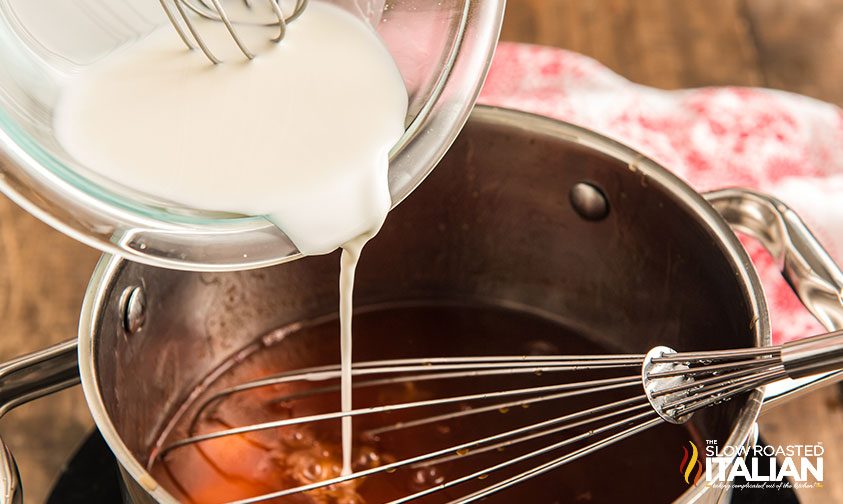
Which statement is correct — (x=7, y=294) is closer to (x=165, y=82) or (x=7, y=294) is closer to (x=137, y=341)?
(x=137, y=341)

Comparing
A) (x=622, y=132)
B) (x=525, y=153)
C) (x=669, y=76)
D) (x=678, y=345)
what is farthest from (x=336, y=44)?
(x=669, y=76)

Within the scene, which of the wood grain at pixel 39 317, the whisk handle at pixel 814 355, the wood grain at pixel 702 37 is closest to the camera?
the whisk handle at pixel 814 355

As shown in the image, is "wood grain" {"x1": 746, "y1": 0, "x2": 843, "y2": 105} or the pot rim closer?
the pot rim

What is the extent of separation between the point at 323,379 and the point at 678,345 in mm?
240

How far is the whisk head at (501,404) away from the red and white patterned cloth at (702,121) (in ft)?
0.87

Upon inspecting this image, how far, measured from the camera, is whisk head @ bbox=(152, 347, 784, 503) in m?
0.47

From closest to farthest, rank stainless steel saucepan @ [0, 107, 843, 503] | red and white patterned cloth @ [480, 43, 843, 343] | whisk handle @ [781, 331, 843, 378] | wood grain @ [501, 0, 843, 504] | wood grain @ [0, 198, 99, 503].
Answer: whisk handle @ [781, 331, 843, 378]
stainless steel saucepan @ [0, 107, 843, 503]
wood grain @ [0, 198, 99, 503]
red and white patterned cloth @ [480, 43, 843, 343]
wood grain @ [501, 0, 843, 504]

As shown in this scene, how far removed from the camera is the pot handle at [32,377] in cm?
48

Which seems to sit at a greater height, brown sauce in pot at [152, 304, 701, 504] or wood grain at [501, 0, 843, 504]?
wood grain at [501, 0, 843, 504]

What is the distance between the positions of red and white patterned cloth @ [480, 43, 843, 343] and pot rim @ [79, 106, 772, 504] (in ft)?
0.75

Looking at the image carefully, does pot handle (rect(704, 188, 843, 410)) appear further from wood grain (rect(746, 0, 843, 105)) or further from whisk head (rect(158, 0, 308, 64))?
wood grain (rect(746, 0, 843, 105))

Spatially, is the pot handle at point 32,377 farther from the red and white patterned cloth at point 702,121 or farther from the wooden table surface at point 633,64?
the red and white patterned cloth at point 702,121

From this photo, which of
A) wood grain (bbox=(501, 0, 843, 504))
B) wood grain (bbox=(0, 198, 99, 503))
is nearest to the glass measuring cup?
wood grain (bbox=(0, 198, 99, 503))
